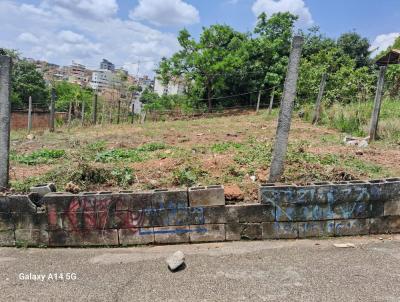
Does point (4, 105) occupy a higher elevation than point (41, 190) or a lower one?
higher

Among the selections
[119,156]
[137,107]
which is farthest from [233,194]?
[137,107]

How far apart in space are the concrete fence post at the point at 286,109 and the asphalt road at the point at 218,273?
0.98 meters

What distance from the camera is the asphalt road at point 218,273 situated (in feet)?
9.66

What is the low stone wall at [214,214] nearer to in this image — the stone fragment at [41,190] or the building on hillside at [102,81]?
the stone fragment at [41,190]

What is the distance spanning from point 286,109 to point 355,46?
23247 millimetres

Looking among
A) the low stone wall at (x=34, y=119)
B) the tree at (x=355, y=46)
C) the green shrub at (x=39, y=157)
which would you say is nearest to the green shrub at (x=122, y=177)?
the green shrub at (x=39, y=157)

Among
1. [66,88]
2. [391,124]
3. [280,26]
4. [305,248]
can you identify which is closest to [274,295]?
[305,248]

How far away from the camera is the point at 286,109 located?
423 cm

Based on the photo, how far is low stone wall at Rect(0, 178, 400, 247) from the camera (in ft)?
12.9

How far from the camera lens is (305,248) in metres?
3.73

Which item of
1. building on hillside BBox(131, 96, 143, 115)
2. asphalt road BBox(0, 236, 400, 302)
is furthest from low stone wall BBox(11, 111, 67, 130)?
asphalt road BBox(0, 236, 400, 302)

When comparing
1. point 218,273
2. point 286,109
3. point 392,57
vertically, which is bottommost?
point 218,273

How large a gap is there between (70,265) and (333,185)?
299 centimetres

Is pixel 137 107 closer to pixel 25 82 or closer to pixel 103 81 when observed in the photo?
→ pixel 25 82
